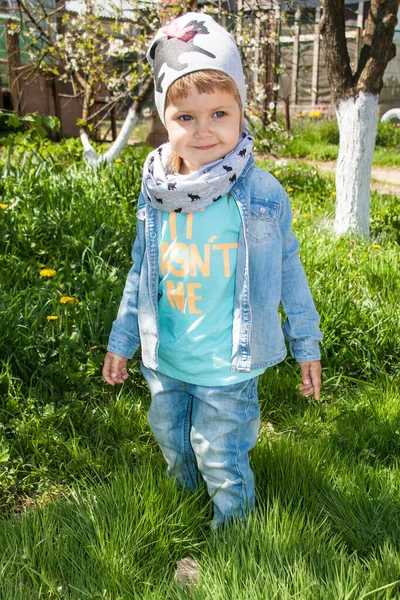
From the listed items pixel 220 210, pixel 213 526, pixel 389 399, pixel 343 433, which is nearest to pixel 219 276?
pixel 220 210

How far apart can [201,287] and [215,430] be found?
401mm

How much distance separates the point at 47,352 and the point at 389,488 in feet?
5.06

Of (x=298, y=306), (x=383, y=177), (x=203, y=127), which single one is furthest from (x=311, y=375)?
(x=383, y=177)

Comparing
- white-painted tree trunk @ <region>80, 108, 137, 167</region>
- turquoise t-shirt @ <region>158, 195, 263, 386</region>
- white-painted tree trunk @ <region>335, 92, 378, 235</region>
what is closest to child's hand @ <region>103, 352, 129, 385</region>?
turquoise t-shirt @ <region>158, 195, 263, 386</region>

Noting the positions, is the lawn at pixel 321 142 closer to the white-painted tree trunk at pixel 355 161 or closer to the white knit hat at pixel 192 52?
the white-painted tree trunk at pixel 355 161

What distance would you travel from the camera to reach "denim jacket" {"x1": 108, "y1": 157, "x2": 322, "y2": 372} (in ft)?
5.74

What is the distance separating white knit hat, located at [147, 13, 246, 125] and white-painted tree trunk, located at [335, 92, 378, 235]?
3.06 metres

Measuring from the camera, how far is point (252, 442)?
1884 mm

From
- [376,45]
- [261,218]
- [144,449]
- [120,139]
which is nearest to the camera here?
[261,218]

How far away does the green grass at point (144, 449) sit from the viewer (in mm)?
1643

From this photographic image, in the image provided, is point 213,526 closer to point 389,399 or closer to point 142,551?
point 142,551

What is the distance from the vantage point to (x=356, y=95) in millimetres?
4590

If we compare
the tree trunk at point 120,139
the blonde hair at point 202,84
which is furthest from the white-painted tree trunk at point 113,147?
the blonde hair at point 202,84

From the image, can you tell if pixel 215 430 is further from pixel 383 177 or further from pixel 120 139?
pixel 383 177
